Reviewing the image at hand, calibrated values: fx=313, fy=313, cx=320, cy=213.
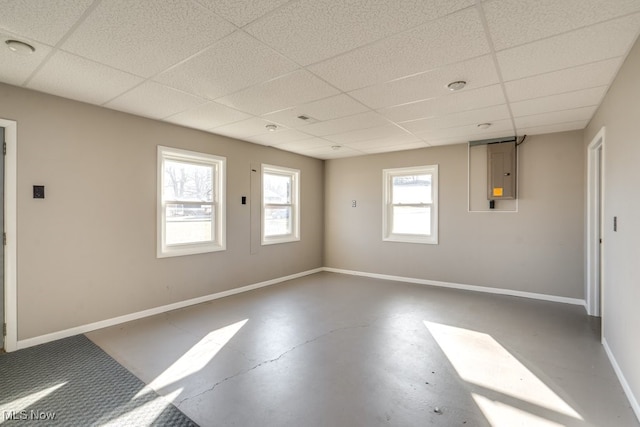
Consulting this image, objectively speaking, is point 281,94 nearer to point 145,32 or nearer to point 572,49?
point 145,32

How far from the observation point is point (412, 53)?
2285 mm

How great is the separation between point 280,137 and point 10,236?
3.30 m

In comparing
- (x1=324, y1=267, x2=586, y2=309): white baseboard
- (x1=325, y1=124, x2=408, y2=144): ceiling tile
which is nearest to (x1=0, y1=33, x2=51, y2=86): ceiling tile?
(x1=325, y1=124, x2=408, y2=144): ceiling tile

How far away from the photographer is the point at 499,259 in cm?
500

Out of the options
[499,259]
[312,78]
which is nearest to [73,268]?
[312,78]

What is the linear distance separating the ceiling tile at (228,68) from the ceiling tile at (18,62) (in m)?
0.78

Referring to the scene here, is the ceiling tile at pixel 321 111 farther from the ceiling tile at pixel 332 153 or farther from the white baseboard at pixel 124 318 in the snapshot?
the white baseboard at pixel 124 318

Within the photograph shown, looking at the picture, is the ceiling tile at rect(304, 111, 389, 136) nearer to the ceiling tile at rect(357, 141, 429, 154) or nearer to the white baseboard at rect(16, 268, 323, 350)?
the ceiling tile at rect(357, 141, 429, 154)

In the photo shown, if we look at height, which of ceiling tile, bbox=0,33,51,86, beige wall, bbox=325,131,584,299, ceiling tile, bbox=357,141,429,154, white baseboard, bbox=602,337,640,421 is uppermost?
ceiling tile, bbox=357,141,429,154

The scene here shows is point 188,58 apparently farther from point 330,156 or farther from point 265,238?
point 330,156

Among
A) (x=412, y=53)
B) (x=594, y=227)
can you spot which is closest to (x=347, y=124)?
(x=412, y=53)

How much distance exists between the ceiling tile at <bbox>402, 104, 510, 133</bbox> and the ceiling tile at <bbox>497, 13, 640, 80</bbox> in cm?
97

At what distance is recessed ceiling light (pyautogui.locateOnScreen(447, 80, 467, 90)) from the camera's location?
9.13 ft

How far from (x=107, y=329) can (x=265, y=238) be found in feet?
8.78
